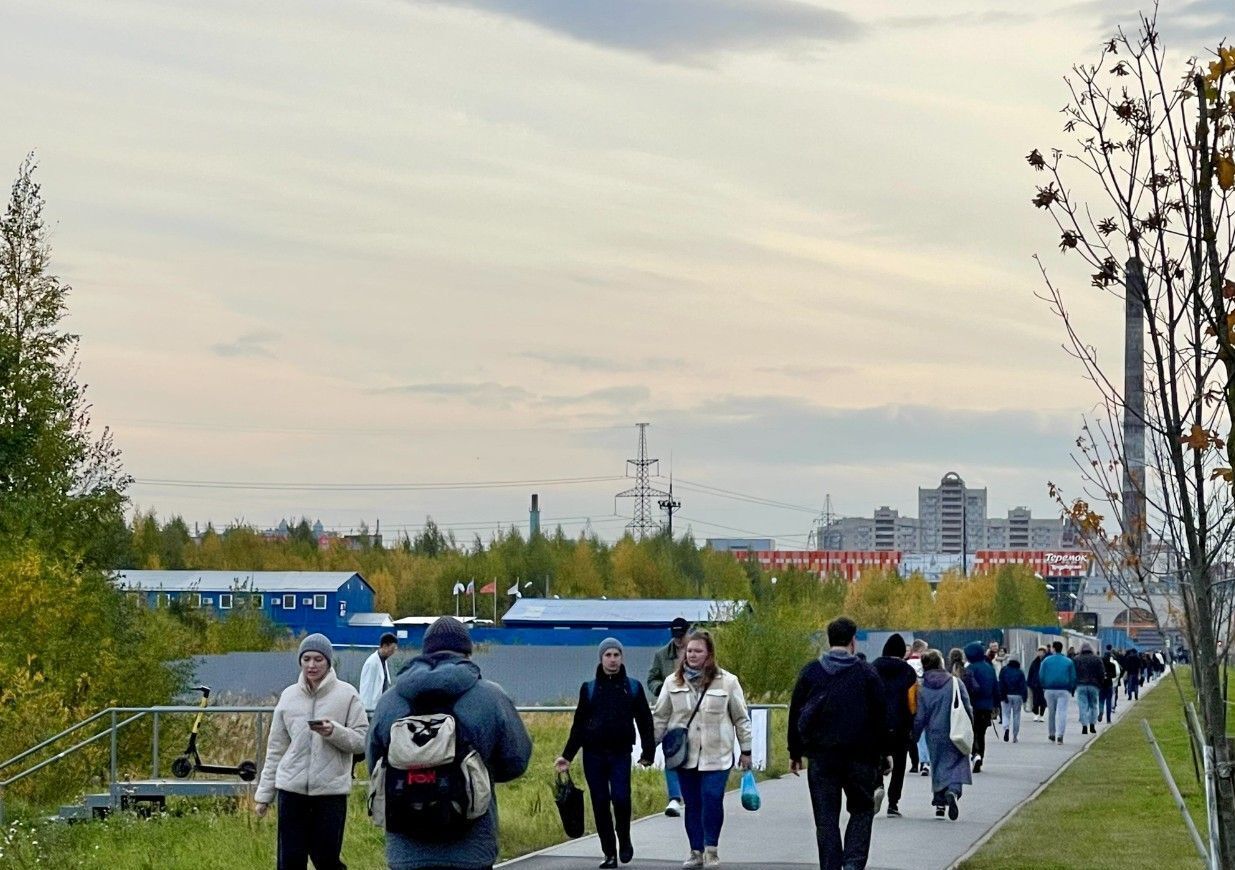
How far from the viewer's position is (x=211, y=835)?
1731cm

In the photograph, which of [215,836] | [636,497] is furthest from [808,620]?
[636,497]

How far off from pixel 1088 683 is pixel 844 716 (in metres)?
23.3

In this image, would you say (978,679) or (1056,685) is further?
(1056,685)

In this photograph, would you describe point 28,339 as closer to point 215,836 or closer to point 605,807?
point 215,836

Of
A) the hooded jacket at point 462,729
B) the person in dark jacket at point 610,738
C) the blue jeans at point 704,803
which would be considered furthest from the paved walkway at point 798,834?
the hooded jacket at point 462,729

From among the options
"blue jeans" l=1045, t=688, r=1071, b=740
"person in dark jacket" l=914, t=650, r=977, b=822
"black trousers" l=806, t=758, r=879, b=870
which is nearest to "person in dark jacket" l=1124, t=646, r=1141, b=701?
"blue jeans" l=1045, t=688, r=1071, b=740

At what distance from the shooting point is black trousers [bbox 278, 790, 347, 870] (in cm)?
1089

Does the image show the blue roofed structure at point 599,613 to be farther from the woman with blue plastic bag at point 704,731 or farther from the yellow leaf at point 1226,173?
the yellow leaf at point 1226,173

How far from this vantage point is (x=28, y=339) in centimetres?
4538

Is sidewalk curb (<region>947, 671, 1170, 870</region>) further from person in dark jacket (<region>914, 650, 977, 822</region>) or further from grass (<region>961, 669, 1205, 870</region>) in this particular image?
person in dark jacket (<region>914, 650, 977, 822</region>)

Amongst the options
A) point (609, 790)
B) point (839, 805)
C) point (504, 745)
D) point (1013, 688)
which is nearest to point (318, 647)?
point (504, 745)

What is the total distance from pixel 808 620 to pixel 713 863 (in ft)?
97.8

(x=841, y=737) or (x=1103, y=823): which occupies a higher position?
(x=841, y=737)

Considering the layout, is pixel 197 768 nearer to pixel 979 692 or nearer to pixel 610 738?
pixel 610 738
